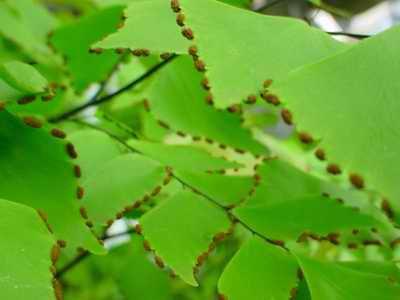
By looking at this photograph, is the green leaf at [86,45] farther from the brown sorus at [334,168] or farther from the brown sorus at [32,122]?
the brown sorus at [334,168]

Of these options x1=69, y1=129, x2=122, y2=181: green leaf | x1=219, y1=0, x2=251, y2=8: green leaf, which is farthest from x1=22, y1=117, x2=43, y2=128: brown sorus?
x1=219, y1=0, x2=251, y2=8: green leaf

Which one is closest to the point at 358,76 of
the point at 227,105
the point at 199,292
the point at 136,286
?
the point at 227,105

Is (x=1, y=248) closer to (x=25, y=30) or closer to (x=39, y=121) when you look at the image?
(x=39, y=121)

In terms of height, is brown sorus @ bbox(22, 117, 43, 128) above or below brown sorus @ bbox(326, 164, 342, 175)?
below

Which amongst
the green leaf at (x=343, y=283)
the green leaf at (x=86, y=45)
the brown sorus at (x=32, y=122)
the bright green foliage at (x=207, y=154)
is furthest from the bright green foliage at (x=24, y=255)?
the green leaf at (x=86, y=45)

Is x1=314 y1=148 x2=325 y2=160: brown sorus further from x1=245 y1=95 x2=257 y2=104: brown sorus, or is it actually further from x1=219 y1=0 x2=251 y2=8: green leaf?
x1=219 y1=0 x2=251 y2=8: green leaf

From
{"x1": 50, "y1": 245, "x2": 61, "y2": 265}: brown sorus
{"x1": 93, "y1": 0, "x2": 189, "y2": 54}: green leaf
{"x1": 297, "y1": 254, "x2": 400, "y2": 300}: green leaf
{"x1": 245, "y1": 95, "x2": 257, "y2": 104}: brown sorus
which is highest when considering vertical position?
{"x1": 93, "y1": 0, "x2": 189, "y2": 54}: green leaf
